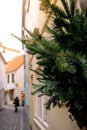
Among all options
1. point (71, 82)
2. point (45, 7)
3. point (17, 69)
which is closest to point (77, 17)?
point (45, 7)

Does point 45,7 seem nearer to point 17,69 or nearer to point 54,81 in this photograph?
point 54,81

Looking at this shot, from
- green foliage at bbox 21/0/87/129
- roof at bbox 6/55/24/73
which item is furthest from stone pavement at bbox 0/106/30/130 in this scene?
roof at bbox 6/55/24/73

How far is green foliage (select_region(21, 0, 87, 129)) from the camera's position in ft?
7.61

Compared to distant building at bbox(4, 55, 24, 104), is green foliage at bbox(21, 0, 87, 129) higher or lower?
higher

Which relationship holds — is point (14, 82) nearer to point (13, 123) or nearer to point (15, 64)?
point (15, 64)

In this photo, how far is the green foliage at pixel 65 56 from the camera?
2320 millimetres

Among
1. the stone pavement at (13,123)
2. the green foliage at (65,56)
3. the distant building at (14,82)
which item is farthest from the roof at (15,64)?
the green foliage at (65,56)

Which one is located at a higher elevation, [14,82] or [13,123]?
[13,123]

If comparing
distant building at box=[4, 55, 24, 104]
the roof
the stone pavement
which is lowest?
distant building at box=[4, 55, 24, 104]

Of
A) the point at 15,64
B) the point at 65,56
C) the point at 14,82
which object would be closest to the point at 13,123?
the point at 65,56

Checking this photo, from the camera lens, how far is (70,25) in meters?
2.57

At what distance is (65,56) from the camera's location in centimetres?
228

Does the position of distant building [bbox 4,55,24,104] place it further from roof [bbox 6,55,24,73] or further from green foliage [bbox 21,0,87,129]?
green foliage [bbox 21,0,87,129]

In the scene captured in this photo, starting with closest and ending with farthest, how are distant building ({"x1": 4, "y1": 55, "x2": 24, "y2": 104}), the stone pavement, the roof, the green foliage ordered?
the green foliage
the stone pavement
distant building ({"x1": 4, "y1": 55, "x2": 24, "y2": 104})
the roof
